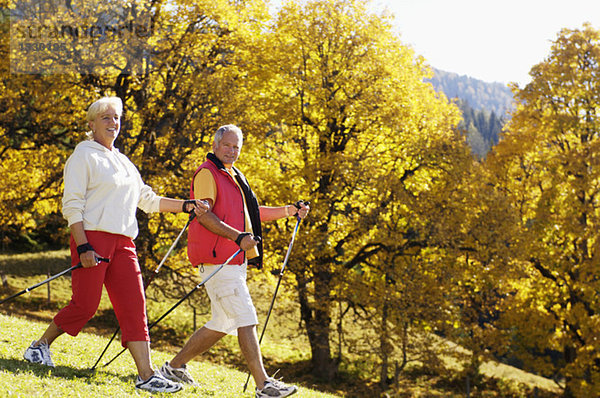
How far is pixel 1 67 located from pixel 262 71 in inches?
329

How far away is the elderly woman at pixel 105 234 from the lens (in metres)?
5.10

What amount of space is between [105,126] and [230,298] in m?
1.94

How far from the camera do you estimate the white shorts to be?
5.57m

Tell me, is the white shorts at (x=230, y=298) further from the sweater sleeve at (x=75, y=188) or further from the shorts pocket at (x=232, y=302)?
the sweater sleeve at (x=75, y=188)

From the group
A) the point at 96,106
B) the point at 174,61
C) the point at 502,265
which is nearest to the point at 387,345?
the point at 502,265

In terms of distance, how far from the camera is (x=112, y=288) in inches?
210

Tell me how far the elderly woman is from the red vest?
318 millimetres

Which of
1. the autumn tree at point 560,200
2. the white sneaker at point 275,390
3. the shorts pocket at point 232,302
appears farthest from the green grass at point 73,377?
the autumn tree at point 560,200

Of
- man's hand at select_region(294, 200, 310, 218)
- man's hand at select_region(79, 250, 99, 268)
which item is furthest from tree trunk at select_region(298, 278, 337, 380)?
man's hand at select_region(79, 250, 99, 268)

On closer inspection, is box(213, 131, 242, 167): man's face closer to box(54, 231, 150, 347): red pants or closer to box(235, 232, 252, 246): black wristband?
box(235, 232, 252, 246): black wristband

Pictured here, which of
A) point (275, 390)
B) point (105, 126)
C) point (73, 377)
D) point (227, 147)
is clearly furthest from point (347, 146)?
point (73, 377)

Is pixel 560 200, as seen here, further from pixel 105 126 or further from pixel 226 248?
pixel 105 126

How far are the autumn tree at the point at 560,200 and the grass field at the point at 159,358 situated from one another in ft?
10.4

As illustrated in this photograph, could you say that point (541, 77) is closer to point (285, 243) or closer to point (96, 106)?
point (285, 243)
